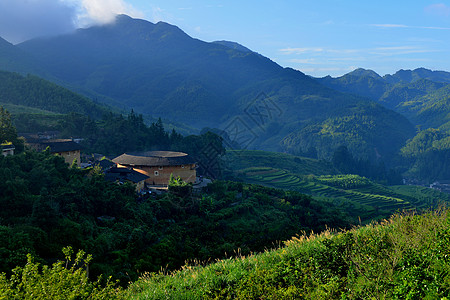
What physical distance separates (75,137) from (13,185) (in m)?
35.8

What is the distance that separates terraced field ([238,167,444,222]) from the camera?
57.2 meters

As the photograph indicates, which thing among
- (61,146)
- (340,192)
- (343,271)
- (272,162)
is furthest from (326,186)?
(343,271)

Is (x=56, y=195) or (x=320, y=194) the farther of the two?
(x=320, y=194)

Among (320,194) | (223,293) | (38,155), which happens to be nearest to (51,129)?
(38,155)

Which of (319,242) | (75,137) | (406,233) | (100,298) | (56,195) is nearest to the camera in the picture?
(100,298)

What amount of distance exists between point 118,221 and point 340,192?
53442mm

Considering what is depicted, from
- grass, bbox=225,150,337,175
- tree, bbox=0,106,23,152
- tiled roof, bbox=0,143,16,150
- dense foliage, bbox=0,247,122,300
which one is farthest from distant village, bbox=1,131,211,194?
grass, bbox=225,150,337,175

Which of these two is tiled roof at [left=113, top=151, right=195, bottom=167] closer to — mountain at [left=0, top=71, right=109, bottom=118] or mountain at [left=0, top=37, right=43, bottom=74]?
mountain at [left=0, top=71, right=109, bottom=118]

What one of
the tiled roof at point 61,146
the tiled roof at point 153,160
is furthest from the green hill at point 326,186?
the tiled roof at point 61,146

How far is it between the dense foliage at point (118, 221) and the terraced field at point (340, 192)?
24.6 metres

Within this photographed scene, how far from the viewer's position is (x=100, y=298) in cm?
750

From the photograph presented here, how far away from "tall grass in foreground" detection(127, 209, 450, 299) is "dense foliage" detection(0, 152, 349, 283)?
11.6 feet

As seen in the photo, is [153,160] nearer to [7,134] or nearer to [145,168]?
[145,168]

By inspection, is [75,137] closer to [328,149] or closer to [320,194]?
[320,194]
